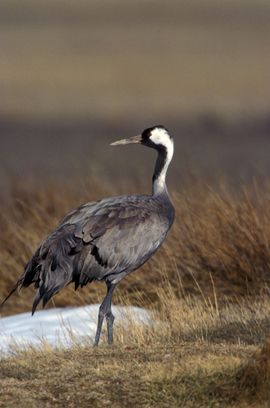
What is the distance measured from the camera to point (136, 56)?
4644 cm

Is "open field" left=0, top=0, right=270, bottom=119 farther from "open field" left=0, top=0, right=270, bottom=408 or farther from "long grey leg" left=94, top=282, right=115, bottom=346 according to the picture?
"long grey leg" left=94, top=282, right=115, bottom=346

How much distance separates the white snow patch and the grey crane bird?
0.96 ft

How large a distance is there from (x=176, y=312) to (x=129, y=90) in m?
26.9

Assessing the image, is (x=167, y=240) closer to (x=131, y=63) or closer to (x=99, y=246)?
(x=99, y=246)

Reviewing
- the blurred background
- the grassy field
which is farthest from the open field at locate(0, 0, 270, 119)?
the grassy field

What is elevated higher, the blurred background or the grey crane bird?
the grey crane bird

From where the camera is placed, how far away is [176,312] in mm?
11438

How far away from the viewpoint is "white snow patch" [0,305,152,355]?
1148 centimetres

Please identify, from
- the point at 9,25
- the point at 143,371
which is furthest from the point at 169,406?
the point at 9,25

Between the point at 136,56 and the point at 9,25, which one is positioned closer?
the point at 136,56

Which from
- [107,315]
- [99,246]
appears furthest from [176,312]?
[99,246]

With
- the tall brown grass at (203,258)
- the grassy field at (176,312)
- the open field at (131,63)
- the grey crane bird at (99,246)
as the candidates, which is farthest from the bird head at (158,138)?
the open field at (131,63)

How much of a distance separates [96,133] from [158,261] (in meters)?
16.7

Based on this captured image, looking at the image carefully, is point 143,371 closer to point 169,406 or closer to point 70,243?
point 169,406
